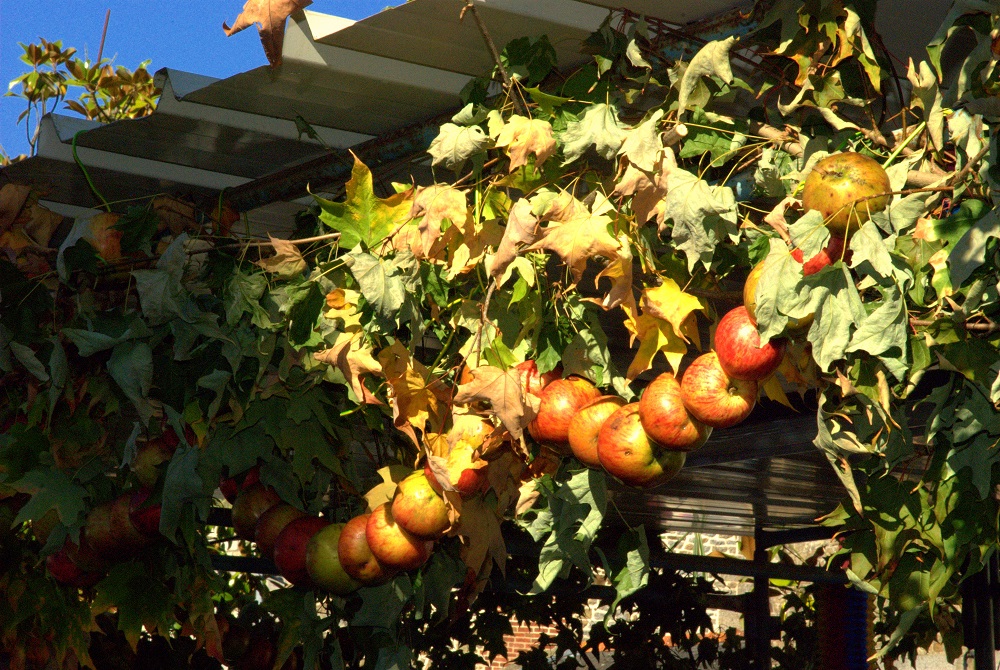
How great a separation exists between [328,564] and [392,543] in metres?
0.32

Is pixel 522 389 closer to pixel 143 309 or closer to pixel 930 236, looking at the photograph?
pixel 930 236

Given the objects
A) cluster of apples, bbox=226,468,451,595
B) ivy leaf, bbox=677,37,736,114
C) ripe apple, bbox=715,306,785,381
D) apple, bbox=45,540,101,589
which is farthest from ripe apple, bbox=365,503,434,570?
apple, bbox=45,540,101,589

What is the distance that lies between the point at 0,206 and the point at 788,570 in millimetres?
4682

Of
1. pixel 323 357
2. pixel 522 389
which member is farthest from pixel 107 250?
pixel 522 389

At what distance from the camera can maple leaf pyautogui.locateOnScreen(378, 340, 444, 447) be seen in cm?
196

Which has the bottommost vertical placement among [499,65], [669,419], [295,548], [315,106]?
[295,548]

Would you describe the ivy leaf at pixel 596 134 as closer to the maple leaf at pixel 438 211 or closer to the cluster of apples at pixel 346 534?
the maple leaf at pixel 438 211

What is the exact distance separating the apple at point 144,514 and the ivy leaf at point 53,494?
0.13 meters

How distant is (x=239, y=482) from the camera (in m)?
2.77

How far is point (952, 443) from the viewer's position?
63.6 inches

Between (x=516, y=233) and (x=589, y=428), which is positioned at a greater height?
(x=516, y=233)

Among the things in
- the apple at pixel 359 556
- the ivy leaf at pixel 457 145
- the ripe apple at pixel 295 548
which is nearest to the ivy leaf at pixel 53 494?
the ripe apple at pixel 295 548

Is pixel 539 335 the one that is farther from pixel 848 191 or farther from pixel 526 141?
pixel 848 191

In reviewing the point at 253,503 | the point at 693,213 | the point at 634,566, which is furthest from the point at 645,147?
the point at 253,503
